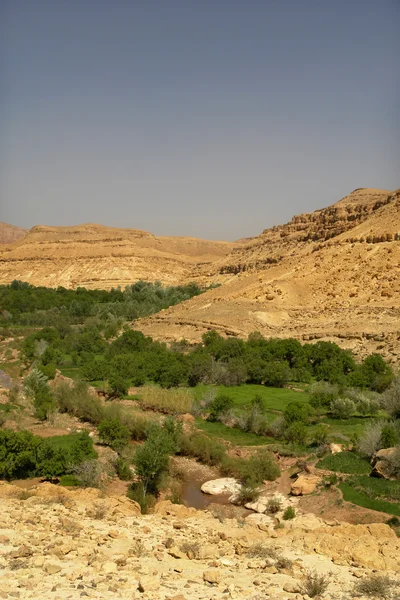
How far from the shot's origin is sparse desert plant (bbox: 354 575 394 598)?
9211 millimetres

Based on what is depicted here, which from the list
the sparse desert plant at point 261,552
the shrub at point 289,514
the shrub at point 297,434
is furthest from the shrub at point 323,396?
the sparse desert plant at point 261,552

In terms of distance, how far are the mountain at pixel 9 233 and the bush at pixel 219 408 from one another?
153 meters

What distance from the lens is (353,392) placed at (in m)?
24.8

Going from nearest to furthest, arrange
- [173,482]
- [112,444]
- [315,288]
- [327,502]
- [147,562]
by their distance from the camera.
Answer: [147,562]
[327,502]
[173,482]
[112,444]
[315,288]

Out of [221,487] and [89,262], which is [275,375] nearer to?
[221,487]

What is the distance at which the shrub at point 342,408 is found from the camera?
22.3 m

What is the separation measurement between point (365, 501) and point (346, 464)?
90.3 inches

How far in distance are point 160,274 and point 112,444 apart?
65294mm

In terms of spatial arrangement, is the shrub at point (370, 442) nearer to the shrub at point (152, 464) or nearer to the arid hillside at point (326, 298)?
the shrub at point (152, 464)

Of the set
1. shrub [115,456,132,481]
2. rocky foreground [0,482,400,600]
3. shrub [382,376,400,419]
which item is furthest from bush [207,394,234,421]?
rocky foreground [0,482,400,600]

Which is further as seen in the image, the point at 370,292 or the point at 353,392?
the point at 370,292

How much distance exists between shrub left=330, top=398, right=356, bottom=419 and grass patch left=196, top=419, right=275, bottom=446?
3403 millimetres

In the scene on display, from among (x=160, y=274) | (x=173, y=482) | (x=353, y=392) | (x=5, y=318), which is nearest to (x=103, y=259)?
(x=160, y=274)

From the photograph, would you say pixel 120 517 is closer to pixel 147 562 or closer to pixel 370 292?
pixel 147 562
